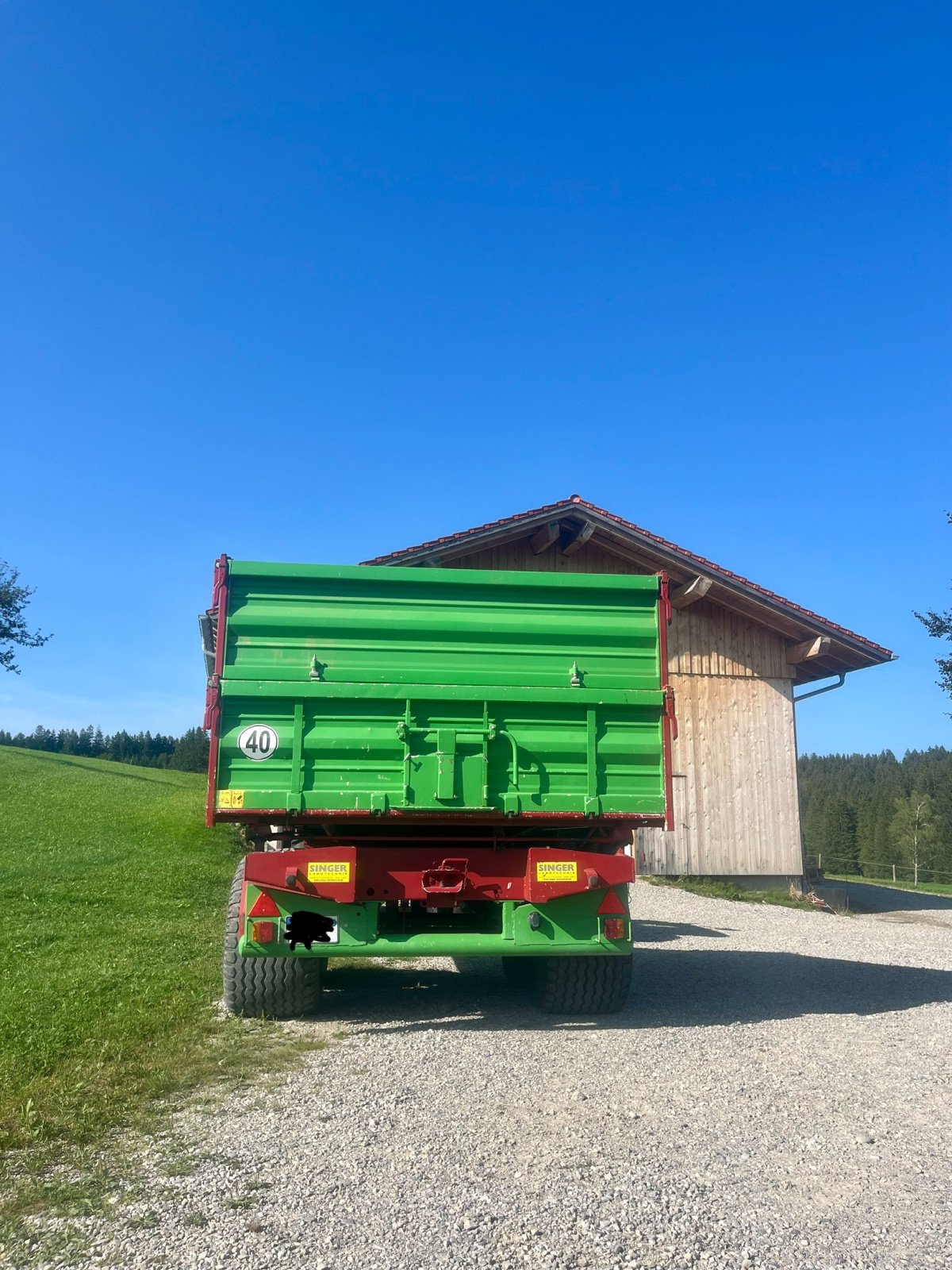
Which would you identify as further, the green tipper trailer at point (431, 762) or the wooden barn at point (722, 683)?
the wooden barn at point (722, 683)

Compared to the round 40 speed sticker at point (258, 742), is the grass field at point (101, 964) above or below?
below

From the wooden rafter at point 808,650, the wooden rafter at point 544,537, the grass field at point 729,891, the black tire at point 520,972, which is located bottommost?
the black tire at point 520,972

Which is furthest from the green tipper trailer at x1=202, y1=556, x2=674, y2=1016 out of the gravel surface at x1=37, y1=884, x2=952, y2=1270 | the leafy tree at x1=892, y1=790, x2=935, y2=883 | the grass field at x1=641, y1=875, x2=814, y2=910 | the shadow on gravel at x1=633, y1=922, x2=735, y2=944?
the leafy tree at x1=892, y1=790, x2=935, y2=883

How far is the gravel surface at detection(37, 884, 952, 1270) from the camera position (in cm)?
318

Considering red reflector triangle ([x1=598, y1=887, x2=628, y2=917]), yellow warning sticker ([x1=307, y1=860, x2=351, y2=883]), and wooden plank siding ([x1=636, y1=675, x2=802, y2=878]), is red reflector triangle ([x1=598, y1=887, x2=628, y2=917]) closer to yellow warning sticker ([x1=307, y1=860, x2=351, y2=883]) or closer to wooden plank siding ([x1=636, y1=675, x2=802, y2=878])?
yellow warning sticker ([x1=307, y1=860, x2=351, y2=883])

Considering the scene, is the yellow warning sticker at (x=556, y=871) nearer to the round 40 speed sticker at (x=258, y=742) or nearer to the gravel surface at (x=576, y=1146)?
the gravel surface at (x=576, y=1146)

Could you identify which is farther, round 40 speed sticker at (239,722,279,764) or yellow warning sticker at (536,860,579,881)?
yellow warning sticker at (536,860,579,881)

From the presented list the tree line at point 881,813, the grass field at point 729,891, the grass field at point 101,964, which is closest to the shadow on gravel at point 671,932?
the grass field at point 729,891

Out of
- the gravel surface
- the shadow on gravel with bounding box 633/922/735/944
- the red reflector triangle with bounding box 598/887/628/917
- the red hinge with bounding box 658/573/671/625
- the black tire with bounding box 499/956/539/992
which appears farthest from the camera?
the shadow on gravel with bounding box 633/922/735/944

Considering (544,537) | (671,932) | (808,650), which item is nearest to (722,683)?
(808,650)

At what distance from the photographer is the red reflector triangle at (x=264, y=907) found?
6387 mm

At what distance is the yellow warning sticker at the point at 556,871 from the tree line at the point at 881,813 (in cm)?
5458

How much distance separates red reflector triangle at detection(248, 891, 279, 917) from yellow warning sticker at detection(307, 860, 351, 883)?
0.29 meters

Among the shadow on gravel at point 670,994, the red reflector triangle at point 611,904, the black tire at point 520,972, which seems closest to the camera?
the red reflector triangle at point 611,904
